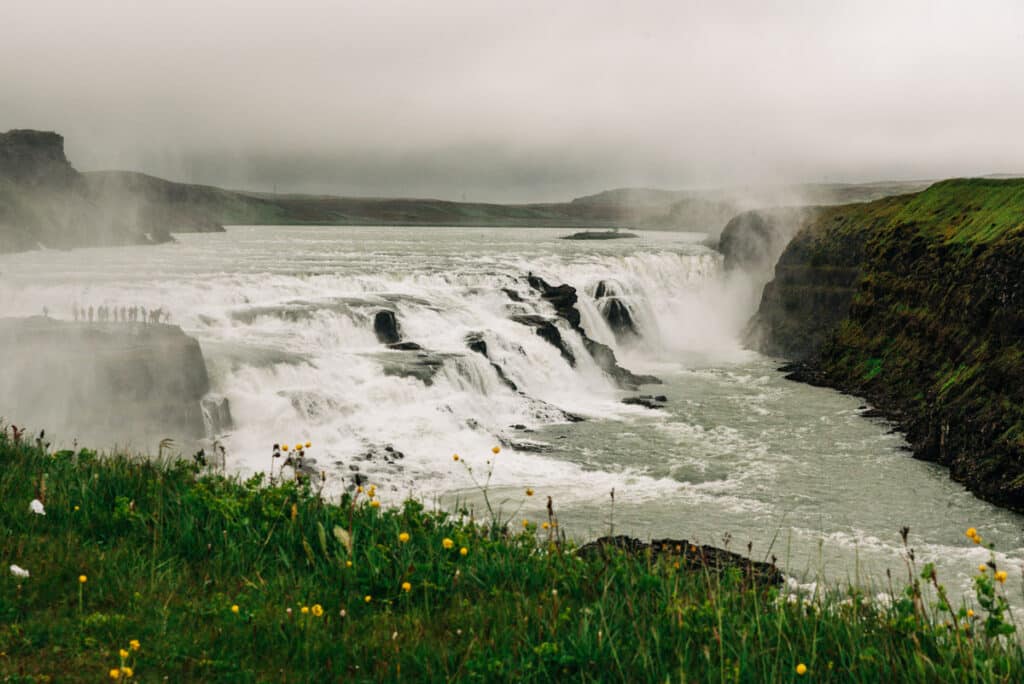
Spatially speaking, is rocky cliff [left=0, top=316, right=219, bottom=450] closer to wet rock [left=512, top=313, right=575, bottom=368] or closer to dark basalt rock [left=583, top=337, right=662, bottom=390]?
wet rock [left=512, top=313, right=575, bottom=368]

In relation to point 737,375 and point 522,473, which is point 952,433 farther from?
point 737,375

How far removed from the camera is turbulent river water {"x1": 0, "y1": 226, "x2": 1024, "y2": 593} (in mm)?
15969

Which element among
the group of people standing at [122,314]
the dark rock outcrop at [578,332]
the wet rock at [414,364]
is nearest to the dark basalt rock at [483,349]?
the wet rock at [414,364]

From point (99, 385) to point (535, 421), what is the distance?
12.7 metres

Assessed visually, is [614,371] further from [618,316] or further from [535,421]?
[618,316]

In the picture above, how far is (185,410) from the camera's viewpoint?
18516 mm

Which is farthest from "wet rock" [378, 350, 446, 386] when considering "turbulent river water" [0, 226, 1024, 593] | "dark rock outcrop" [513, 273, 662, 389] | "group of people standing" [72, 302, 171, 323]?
"group of people standing" [72, 302, 171, 323]

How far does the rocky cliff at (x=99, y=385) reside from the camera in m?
16.7

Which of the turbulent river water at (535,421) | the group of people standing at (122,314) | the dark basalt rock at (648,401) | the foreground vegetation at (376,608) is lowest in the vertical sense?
the dark basalt rock at (648,401)

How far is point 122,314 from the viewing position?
1095 inches

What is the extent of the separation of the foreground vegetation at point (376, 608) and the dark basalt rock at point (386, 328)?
22.3 meters

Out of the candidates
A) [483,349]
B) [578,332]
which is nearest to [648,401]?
[483,349]

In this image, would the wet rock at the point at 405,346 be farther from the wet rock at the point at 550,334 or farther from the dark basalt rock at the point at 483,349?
the wet rock at the point at 550,334

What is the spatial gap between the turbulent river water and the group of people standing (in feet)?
1.68
